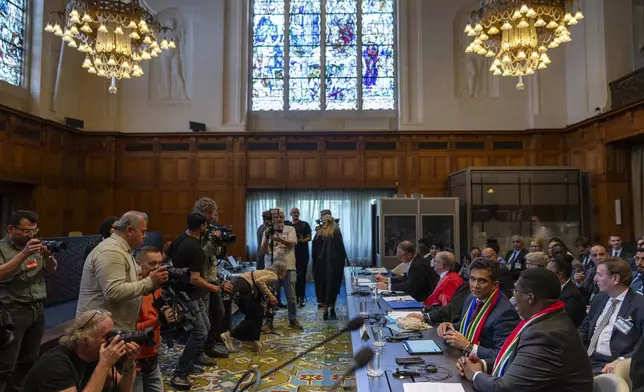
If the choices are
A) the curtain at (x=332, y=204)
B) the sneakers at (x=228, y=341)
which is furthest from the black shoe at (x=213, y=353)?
the curtain at (x=332, y=204)

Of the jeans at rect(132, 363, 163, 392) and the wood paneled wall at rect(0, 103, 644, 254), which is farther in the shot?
the wood paneled wall at rect(0, 103, 644, 254)

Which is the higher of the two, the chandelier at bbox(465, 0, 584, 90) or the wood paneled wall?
the chandelier at bbox(465, 0, 584, 90)

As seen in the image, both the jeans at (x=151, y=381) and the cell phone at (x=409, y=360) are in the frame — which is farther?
the jeans at (x=151, y=381)

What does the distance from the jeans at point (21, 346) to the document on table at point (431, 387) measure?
9.00 ft

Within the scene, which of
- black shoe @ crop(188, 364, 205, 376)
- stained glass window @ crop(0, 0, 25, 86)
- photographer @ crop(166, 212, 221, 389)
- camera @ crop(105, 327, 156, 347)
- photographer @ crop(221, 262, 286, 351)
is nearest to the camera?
camera @ crop(105, 327, 156, 347)

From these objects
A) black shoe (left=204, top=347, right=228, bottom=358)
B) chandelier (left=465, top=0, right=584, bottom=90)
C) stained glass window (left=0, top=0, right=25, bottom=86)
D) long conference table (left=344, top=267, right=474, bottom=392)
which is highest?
stained glass window (left=0, top=0, right=25, bottom=86)

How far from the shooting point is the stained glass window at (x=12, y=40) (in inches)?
342

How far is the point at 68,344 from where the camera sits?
1.90m

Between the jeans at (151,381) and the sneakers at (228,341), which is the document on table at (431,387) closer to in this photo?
the jeans at (151,381)

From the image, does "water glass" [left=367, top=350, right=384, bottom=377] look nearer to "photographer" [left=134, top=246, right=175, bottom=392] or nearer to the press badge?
"photographer" [left=134, top=246, right=175, bottom=392]

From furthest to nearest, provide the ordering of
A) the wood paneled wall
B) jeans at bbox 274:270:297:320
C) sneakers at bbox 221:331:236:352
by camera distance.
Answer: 1. the wood paneled wall
2. jeans at bbox 274:270:297:320
3. sneakers at bbox 221:331:236:352

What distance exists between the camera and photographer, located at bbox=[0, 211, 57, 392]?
9.84ft

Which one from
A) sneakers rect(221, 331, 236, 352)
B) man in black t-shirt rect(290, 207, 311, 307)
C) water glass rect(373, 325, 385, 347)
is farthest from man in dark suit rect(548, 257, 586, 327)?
man in black t-shirt rect(290, 207, 311, 307)

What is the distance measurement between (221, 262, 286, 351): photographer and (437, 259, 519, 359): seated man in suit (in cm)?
249
